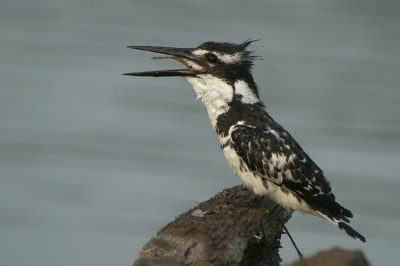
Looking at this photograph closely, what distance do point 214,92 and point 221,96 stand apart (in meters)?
0.06

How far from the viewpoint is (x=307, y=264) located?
461 centimetres

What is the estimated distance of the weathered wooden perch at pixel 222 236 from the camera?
17.8 ft

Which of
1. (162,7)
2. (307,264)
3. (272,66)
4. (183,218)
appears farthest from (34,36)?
(307,264)

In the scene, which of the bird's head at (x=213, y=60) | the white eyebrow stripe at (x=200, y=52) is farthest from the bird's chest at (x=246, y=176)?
the white eyebrow stripe at (x=200, y=52)

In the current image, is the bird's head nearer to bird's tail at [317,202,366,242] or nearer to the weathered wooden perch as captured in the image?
the weathered wooden perch

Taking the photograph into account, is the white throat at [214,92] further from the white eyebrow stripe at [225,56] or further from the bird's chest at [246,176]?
the bird's chest at [246,176]

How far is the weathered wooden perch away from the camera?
5.44m

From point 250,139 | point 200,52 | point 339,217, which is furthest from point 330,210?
point 200,52

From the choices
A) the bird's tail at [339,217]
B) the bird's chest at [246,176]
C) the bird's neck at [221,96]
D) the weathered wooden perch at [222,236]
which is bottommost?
the weathered wooden perch at [222,236]

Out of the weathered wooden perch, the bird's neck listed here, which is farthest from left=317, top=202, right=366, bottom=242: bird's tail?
the bird's neck

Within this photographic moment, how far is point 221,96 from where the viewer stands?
7.64 meters

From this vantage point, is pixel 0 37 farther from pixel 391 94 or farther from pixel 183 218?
pixel 183 218

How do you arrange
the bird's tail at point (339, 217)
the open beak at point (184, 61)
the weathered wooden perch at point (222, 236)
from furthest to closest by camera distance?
the open beak at point (184, 61) < the bird's tail at point (339, 217) < the weathered wooden perch at point (222, 236)

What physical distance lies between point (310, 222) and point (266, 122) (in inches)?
172
